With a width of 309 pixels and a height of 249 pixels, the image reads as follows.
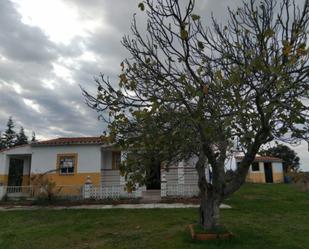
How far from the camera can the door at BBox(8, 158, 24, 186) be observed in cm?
2797

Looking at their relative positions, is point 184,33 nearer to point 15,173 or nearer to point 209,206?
point 209,206

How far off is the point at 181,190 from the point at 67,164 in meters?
7.65

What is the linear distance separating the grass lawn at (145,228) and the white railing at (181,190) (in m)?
3.41

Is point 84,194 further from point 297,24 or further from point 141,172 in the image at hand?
point 297,24

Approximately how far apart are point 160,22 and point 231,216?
28.2ft

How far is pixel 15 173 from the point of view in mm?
29828

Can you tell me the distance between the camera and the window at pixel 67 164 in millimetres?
21328

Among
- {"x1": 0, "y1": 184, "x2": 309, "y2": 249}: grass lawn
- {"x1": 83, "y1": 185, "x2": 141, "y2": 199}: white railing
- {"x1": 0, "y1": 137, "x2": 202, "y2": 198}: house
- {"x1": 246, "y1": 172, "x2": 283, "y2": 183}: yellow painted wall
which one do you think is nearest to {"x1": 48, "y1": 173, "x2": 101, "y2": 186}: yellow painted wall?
{"x1": 0, "y1": 137, "x2": 202, "y2": 198}: house

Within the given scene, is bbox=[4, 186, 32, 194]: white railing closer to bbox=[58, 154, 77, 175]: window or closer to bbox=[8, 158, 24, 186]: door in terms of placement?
bbox=[58, 154, 77, 175]: window

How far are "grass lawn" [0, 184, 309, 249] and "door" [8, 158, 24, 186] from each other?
1310 cm

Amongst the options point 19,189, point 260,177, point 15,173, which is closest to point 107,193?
point 19,189

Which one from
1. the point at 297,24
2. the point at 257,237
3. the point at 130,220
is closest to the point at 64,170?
the point at 130,220

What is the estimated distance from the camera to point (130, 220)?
41.2 feet

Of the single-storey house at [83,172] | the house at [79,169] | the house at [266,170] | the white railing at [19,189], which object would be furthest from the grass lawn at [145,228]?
the house at [266,170]
